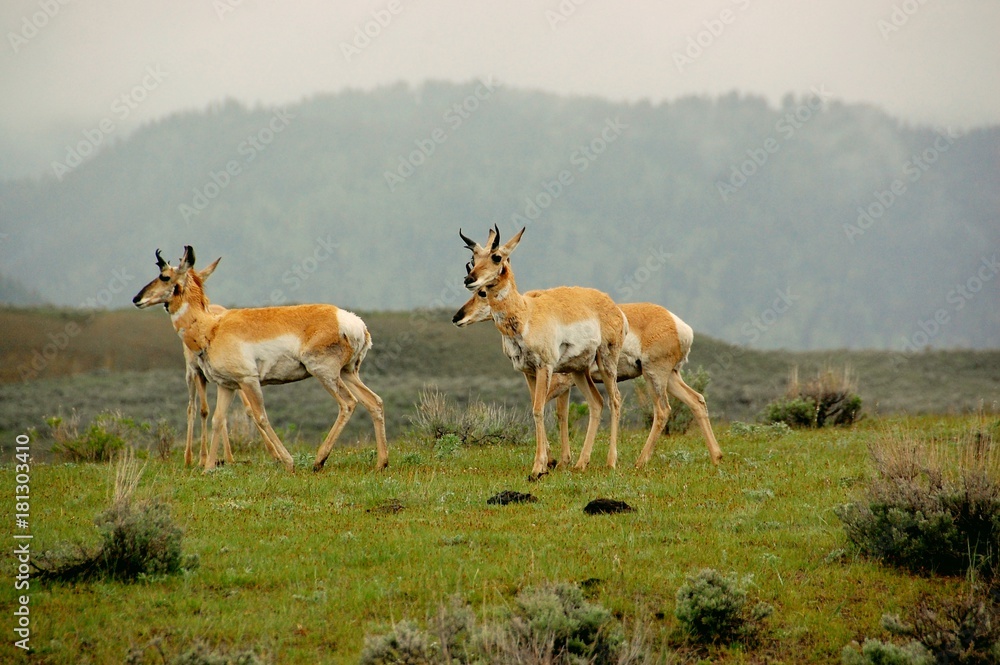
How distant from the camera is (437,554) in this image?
9656 mm

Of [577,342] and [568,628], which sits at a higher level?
[577,342]

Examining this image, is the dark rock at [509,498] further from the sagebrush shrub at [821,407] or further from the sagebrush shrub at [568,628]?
the sagebrush shrub at [821,407]

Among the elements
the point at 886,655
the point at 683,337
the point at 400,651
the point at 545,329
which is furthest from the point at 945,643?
the point at 683,337

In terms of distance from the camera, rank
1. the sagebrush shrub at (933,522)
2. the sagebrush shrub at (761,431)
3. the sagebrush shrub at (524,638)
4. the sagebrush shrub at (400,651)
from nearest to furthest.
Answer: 1. the sagebrush shrub at (524,638)
2. the sagebrush shrub at (400,651)
3. the sagebrush shrub at (933,522)
4. the sagebrush shrub at (761,431)

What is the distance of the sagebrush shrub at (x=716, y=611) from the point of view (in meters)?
8.07

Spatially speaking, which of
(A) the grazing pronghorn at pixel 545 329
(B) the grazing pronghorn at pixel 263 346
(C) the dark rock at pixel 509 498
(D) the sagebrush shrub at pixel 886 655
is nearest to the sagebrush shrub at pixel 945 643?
(D) the sagebrush shrub at pixel 886 655

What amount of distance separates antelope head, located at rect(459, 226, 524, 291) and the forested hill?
378 ft

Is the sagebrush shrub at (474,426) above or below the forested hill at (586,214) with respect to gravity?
below

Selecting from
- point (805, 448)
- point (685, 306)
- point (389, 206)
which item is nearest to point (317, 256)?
point (389, 206)

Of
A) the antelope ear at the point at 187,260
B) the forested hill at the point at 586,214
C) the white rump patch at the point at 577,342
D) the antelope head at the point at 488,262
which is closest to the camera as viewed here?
the antelope head at the point at 488,262

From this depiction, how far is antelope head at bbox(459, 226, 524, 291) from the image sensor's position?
13.2 meters

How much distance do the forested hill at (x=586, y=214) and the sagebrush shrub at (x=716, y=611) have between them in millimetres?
120853

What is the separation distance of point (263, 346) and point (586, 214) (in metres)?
147

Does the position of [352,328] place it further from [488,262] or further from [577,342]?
[577,342]
